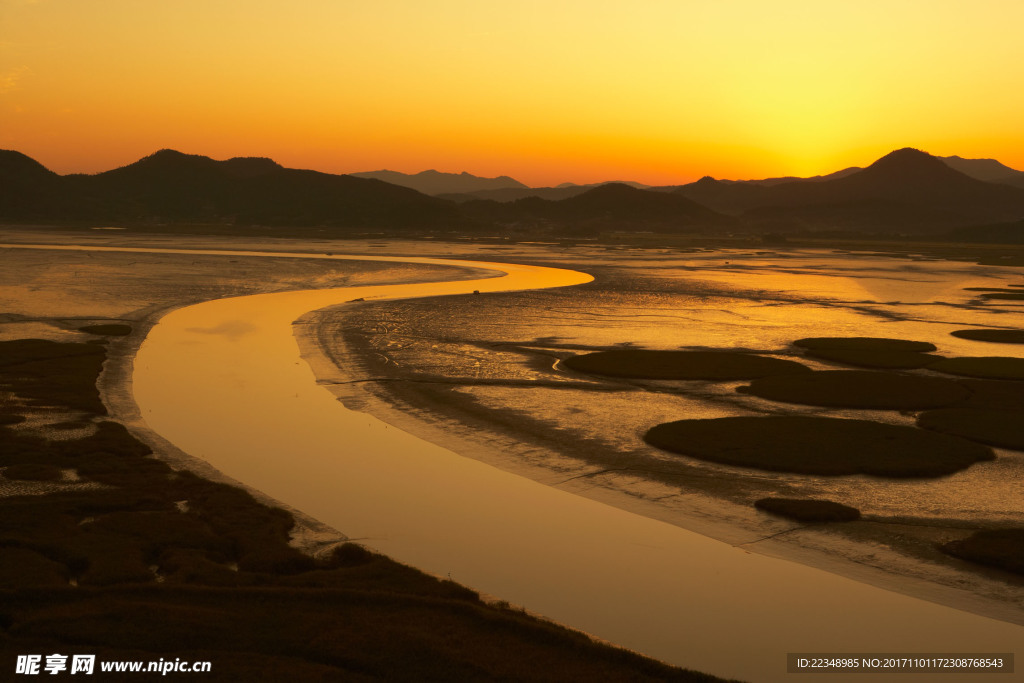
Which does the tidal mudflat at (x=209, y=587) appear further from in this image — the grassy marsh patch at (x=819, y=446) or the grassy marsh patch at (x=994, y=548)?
the grassy marsh patch at (x=819, y=446)

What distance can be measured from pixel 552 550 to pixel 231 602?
4.92 metres

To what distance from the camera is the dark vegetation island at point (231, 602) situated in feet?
30.4

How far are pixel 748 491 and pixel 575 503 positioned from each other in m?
3.35

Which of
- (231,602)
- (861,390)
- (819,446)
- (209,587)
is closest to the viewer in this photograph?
(231,602)

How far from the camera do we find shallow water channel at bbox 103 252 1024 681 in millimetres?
10516

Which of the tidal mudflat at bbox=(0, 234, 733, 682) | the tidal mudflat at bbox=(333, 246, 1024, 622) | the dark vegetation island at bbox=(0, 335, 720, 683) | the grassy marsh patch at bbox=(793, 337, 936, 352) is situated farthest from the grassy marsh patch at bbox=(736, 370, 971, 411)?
the dark vegetation island at bbox=(0, 335, 720, 683)

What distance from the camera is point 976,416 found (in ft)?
70.9

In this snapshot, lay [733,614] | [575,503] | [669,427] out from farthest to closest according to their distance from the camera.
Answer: [669,427], [575,503], [733,614]

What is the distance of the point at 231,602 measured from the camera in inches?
415

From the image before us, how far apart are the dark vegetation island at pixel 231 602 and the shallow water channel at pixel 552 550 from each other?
99cm

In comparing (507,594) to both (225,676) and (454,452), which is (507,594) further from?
(454,452)

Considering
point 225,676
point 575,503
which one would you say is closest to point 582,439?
point 575,503

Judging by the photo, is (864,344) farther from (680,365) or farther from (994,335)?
(680,365)

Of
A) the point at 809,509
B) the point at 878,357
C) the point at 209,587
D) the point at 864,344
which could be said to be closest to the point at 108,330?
the point at 209,587
